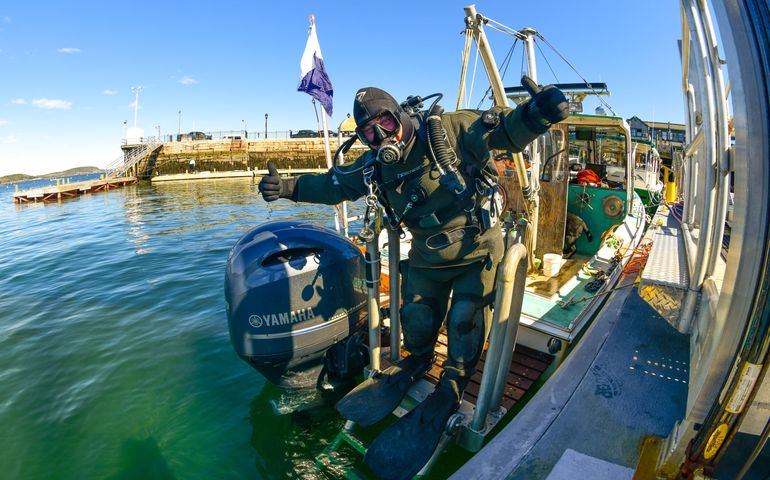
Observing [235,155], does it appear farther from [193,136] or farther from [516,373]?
[516,373]

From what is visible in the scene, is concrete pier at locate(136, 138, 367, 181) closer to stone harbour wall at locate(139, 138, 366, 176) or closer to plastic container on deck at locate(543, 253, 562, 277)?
stone harbour wall at locate(139, 138, 366, 176)

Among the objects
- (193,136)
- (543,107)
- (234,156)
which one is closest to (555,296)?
(543,107)

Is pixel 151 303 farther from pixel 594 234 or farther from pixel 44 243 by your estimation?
pixel 44 243

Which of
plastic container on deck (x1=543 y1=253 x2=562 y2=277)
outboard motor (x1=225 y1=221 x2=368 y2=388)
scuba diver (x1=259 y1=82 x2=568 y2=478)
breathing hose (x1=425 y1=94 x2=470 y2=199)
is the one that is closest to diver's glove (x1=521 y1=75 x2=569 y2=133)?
scuba diver (x1=259 y1=82 x2=568 y2=478)

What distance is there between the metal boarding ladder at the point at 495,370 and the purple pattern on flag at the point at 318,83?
3559 mm

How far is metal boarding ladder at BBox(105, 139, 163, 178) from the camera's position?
128 ft

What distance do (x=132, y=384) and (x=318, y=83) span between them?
434 cm

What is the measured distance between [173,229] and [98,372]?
11555mm

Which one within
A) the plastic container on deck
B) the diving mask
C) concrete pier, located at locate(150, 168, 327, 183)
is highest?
concrete pier, located at locate(150, 168, 327, 183)

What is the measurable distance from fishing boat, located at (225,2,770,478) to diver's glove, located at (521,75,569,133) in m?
0.76

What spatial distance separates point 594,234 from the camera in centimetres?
715

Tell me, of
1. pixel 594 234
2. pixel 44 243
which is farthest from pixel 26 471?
pixel 44 243

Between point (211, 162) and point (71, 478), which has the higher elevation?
point (211, 162)

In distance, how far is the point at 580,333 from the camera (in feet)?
13.9
